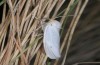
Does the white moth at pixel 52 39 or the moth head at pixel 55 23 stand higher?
the moth head at pixel 55 23

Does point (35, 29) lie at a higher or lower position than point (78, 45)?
higher

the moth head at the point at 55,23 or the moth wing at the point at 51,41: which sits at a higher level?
the moth head at the point at 55,23

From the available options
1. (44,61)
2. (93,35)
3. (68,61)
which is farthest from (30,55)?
(93,35)

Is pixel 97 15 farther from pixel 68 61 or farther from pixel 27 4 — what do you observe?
pixel 27 4

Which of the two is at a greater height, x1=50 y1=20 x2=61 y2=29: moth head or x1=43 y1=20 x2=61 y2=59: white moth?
x1=50 y1=20 x2=61 y2=29: moth head

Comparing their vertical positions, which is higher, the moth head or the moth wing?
the moth head
